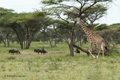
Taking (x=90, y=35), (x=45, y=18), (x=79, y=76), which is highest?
(x=45, y=18)

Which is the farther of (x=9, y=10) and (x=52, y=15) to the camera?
(x=9, y=10)

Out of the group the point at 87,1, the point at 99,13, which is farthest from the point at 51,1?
the point at 99,13

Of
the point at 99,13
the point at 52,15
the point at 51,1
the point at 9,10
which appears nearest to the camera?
the point at 51,1

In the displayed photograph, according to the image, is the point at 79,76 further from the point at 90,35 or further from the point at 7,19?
the point at 7,19

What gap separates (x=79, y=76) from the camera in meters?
6.74

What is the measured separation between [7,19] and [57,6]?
13.8m

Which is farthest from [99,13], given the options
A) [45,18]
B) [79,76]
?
[79,76]

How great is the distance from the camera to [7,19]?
27.3 meters

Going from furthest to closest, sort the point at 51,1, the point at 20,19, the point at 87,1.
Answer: the point at 20,19 → the point at 51,1 → the point at 87,1

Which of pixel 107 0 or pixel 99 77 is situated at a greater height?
pixel 107 0

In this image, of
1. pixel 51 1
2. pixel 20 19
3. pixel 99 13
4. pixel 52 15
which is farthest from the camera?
pixel 20 19

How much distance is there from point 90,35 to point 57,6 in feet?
11.1

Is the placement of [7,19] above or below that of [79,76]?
above

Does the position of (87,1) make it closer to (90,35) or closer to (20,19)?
(90,35)
